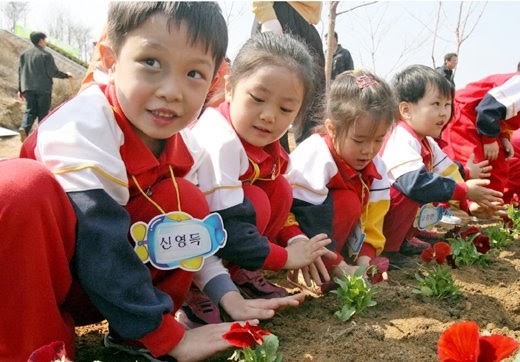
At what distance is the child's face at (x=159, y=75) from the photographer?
A: 5.33 feet

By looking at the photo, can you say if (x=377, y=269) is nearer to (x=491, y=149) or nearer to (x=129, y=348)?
(x=129, y=348)

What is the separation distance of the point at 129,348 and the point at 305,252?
0.90 metres

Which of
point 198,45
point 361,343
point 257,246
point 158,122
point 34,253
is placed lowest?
point 361,343

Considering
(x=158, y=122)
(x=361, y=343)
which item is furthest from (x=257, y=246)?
(x=158, y=122)

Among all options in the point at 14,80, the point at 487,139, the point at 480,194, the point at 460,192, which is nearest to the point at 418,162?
the point at 460,192

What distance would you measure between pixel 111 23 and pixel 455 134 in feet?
11.6

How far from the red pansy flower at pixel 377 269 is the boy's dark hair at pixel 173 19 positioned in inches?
53.0

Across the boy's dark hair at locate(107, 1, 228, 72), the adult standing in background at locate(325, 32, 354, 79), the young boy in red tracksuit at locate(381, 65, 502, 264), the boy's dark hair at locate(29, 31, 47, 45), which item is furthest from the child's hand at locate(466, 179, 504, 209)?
the boy's dark hair at locate(29, 31, 47, 45)

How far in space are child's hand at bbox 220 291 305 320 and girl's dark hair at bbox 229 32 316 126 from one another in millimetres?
944

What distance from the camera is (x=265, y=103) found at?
2.29 metres

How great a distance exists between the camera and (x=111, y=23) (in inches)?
67.5

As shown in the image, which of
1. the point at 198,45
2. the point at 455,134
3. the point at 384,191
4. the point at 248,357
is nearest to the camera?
the point at 248,357

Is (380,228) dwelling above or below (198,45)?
below

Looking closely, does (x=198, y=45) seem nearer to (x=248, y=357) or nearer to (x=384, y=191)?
(x=248, y=357)
